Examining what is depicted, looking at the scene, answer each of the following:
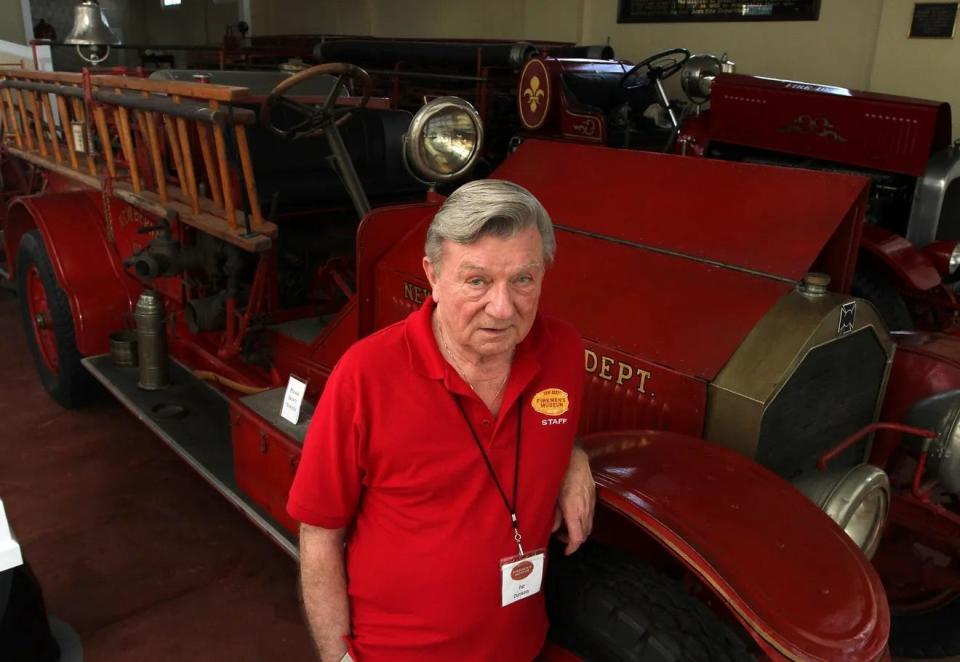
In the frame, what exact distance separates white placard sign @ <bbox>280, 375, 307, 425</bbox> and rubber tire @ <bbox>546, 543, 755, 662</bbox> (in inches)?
40.9

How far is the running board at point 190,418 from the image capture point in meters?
2.64

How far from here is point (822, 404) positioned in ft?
6.36

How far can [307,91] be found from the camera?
4039 millimetres

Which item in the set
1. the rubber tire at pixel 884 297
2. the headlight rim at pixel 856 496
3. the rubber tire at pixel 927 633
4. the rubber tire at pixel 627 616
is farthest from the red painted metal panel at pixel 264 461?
the rubber tire at pixel 884 297

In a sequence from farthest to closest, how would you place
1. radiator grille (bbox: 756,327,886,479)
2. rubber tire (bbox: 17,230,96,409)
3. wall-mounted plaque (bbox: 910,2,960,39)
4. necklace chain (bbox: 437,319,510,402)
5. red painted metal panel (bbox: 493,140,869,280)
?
wall-mounted plaque (bbox: 910,2,960,39) → rubber tire (bbox: 17,230,96,409) → red painted metal panel (bbox: 493,140,869,280) → radiator grille (bbox: 756,327,886,479) → necklace chain (bbox: 437,319,510,402)

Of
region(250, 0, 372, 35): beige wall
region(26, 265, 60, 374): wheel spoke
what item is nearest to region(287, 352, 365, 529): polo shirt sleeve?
region(26, 265, 60, 374): wheel spoke

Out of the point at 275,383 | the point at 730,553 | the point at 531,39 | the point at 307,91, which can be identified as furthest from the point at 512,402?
the point at 531,39

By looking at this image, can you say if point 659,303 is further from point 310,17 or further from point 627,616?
point 310,17

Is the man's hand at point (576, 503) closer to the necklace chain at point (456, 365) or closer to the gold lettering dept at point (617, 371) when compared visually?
the necklace chain at point (456, 365)

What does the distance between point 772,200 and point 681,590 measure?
110 cm

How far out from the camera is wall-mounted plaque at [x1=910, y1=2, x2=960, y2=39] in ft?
18.2

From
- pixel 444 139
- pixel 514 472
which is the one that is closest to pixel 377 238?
pixel 444 139

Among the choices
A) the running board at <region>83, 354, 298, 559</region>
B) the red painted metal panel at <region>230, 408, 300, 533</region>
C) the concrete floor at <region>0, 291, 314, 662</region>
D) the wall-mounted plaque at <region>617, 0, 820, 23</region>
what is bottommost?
the concrete floor at <region>0, 291, 314, 662</region>

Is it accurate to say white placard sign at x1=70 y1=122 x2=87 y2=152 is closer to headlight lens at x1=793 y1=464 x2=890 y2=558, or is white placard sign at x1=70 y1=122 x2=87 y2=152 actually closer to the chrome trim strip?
headlight lens at x1=793 y1=464 x2=890 y2=558
